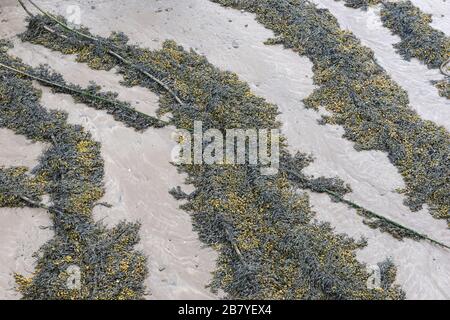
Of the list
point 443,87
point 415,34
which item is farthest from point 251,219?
point 415,34

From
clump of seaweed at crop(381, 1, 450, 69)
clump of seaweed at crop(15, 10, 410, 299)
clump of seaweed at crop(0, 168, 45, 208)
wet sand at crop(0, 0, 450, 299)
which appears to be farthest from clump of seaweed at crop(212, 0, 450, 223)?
clump of seaweed at crop(0, 168, 45, 208)

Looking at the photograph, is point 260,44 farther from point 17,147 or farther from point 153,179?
point 17,147

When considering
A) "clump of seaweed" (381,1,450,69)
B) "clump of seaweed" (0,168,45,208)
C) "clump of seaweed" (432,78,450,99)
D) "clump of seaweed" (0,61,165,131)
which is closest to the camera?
"clump of seaweed" (0,168,45,208)

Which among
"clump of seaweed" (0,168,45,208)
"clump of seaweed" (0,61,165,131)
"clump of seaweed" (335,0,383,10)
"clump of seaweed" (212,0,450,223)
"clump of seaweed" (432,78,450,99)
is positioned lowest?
"clump of seaweed" (0,168,45,208)

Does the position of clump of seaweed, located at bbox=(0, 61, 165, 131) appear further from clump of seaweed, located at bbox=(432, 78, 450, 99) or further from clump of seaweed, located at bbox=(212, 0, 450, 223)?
clump of seaweed, located at bbox=(432, 78, 450, 99)

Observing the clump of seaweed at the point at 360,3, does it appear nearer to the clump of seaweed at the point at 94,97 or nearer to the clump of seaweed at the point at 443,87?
the clump of seaweed at the point at 443,87

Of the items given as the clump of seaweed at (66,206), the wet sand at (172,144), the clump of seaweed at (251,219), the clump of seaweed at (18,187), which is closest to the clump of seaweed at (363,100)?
the wet sand at (172,144)

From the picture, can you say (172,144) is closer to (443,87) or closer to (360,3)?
(443,87)
